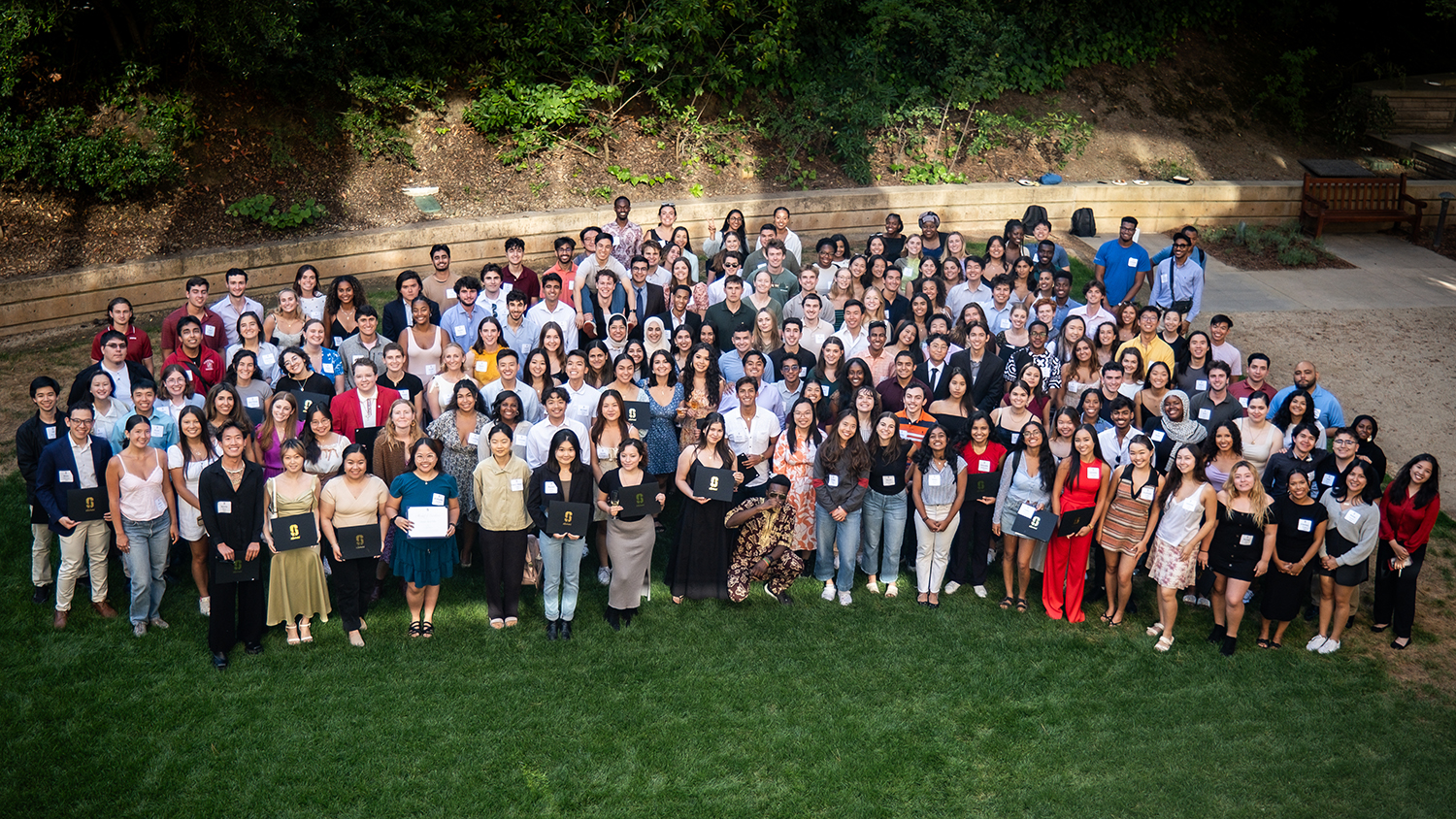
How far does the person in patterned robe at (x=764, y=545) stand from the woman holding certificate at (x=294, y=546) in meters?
2.99

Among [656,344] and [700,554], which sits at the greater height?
[656,344]

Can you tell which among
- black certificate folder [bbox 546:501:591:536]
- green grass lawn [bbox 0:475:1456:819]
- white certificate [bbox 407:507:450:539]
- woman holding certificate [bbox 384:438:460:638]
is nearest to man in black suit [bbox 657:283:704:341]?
black certificate folder [bbox 546:501:591:536]

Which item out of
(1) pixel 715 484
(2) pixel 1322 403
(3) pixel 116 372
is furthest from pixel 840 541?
(3) pixel 116 372

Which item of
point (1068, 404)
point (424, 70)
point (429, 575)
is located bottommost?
point (429, 575)

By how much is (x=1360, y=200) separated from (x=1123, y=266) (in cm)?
733

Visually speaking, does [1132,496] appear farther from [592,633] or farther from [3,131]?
[3,131]

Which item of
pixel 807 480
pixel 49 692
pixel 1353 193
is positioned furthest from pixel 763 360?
pixel 1353 193

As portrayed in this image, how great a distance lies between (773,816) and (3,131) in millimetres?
11488

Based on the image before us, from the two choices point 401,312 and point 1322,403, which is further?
point 401,312

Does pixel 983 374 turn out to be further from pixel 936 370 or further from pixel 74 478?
pixel 74 478

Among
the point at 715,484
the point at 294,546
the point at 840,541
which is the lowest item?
the point at 840,541

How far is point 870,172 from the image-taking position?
16375mm

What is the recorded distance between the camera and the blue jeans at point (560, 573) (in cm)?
793

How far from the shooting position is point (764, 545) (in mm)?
8406
